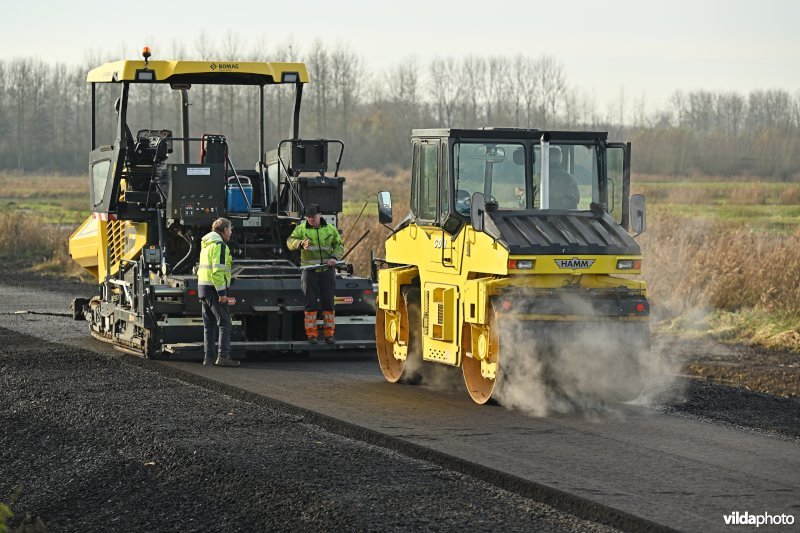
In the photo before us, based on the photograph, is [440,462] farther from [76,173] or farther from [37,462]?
[76,173]

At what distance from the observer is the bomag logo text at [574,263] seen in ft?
33.9

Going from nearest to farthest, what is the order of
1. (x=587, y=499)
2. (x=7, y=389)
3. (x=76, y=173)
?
(x=587, y=499), (x=7, y=389), (x=76, y=173)

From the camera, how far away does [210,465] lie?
852 centimetres

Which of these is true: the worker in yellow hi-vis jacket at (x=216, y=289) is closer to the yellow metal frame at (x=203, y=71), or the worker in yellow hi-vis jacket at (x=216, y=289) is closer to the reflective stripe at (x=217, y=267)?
the reflective stripe at (x=217, y=267)

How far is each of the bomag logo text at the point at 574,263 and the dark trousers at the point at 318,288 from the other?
4.15 m

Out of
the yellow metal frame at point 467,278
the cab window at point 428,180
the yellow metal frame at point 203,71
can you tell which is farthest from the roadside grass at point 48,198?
the cab window at point 428,180

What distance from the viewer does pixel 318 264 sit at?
1395 centimetres

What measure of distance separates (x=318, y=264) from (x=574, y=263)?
4258 millimetres

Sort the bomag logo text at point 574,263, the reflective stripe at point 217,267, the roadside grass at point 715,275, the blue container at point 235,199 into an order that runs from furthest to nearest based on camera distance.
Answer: the roadside grass at point 715,275
the blue container at point 235,199
the reflective stripe at point 217,267
the bomag logo text at point 574,263

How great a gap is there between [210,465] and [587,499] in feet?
8.63

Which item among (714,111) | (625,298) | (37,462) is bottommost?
(37,462)

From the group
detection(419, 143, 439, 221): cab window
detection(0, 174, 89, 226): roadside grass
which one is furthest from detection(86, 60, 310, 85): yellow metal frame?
detection(0, 174, 89, 226): roadside grass

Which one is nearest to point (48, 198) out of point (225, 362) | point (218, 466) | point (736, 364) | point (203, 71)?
point (203, 71)

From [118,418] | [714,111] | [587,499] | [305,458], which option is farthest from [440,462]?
[714,111]
